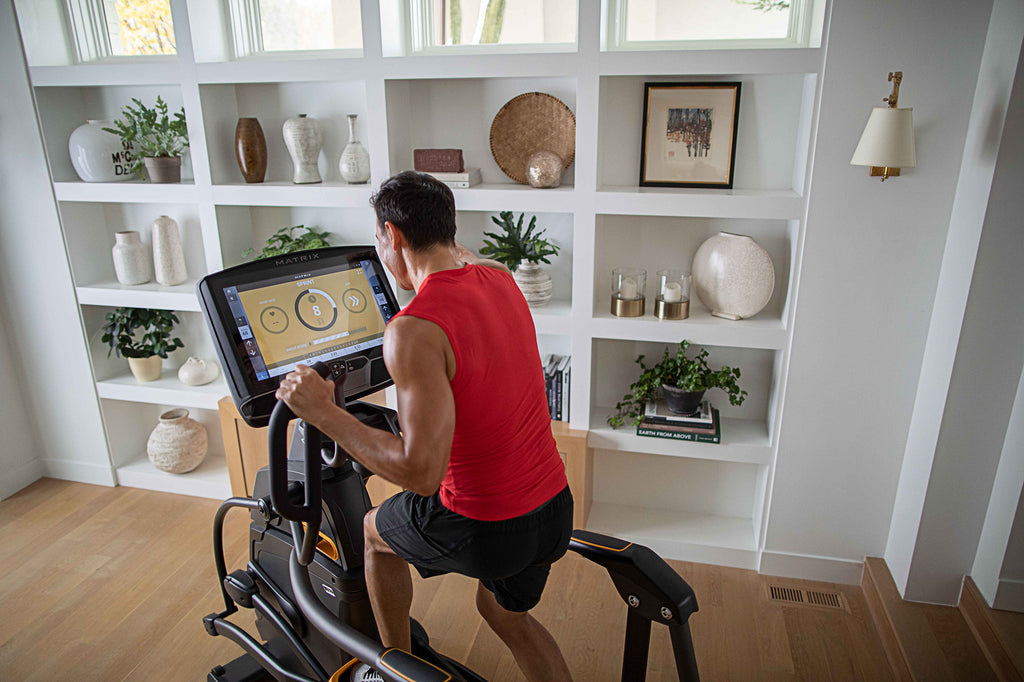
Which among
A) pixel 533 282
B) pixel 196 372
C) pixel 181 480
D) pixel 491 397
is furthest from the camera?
pixel 181 480

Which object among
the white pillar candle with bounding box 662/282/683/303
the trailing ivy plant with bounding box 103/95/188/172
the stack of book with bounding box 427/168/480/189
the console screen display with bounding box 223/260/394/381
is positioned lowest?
the white pillar candle with bounding box 662/282/683/303

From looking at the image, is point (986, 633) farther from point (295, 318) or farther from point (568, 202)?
point (295, 318)

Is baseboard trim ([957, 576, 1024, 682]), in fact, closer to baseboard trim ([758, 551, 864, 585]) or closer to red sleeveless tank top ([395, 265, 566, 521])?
baseboard trim ([758, 551, 864, 585])

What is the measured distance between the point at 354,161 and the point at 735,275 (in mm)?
1484

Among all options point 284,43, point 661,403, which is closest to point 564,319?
point 661,403

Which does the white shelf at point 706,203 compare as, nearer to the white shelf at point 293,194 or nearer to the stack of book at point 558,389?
the stack of book at point 558,389

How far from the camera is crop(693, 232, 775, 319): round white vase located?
7.91 feet

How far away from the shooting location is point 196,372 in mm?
3057

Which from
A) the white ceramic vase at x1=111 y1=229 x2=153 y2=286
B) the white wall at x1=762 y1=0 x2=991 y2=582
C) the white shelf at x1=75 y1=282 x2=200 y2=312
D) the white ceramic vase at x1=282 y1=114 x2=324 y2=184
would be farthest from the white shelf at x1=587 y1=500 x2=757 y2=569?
the white ceramic vase at x1=111 y1=229 x2=153 y2=286

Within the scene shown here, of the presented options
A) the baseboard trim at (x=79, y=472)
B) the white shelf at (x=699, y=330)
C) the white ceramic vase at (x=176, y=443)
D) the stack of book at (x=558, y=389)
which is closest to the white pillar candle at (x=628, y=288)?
the white shelf at (x=699, y=330)

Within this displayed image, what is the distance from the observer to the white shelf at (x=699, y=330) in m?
2.39

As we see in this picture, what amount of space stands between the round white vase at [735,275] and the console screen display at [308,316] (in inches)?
48.7

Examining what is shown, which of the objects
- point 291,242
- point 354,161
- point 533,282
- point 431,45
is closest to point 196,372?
point 291,242

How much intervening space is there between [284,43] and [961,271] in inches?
103
